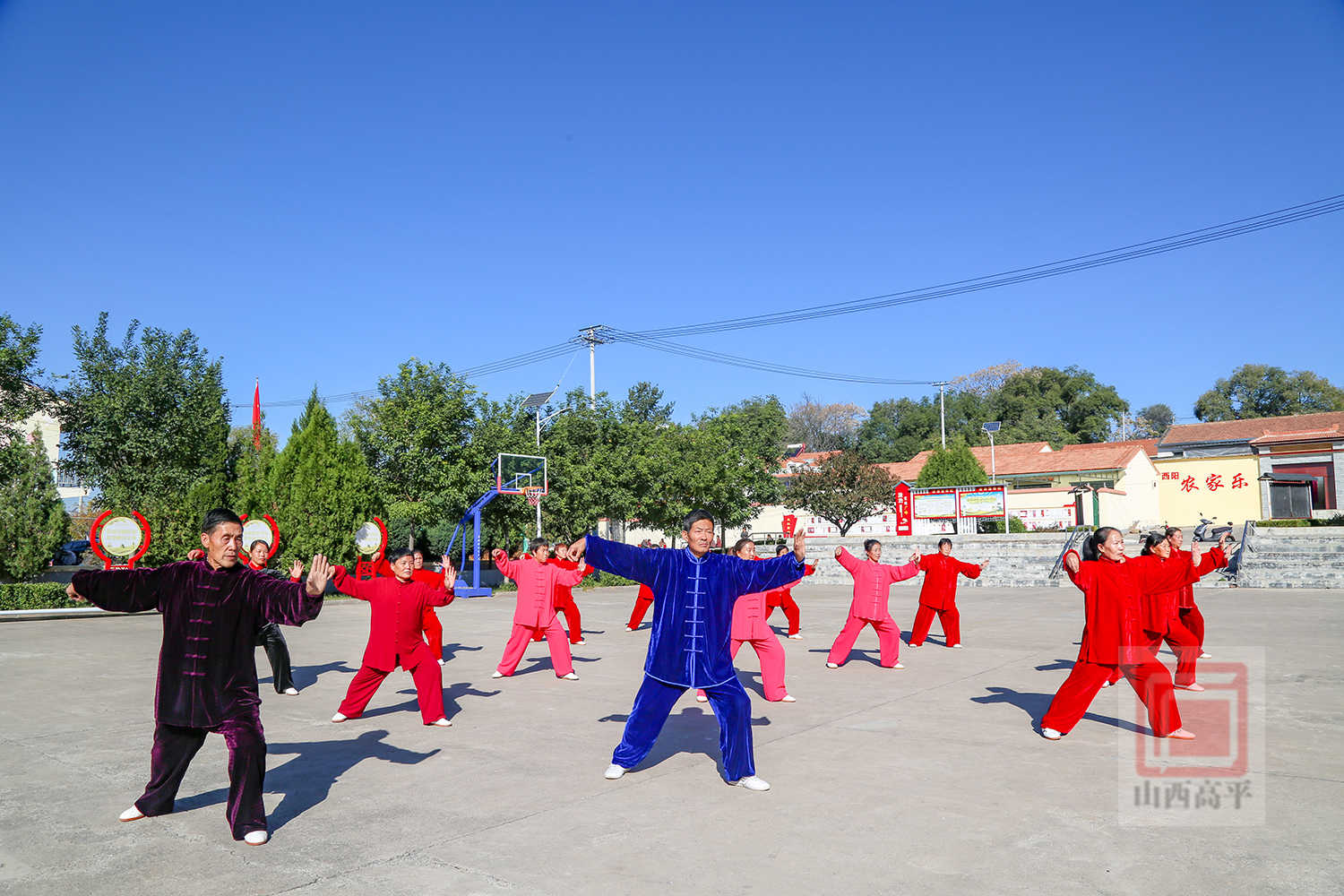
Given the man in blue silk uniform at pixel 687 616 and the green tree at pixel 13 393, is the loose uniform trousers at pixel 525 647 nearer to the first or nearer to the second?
the man in blue silk uniform at pixel 687 616

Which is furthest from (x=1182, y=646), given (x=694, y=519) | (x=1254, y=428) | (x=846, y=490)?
(x=1254, y=428)

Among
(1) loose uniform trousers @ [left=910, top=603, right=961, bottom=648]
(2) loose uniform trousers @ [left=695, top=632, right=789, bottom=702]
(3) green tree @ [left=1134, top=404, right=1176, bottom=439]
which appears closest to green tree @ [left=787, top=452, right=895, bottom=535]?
(1) loose uniform trousers @ [left=910, top=603, right=961, bottom=648]

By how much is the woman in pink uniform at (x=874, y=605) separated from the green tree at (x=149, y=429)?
61.7 feet

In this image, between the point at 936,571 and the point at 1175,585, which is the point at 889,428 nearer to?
the point at 936,571

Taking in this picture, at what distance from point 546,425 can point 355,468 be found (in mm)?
6845

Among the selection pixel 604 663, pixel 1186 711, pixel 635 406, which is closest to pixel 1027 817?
pixel 1186 711

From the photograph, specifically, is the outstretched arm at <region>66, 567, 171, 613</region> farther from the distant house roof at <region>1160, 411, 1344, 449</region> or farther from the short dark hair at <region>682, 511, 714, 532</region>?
the distant house roof at <region>1160, 411, 1344, 449</region>

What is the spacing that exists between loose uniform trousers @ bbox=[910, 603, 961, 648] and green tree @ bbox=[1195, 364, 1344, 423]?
61740 millimetres

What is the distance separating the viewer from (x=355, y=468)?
25.8 meters

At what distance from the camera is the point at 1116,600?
655 centimetres

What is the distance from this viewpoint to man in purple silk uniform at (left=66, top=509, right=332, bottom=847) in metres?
4.74

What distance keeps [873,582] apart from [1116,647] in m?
3.82

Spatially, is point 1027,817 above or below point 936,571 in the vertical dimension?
below

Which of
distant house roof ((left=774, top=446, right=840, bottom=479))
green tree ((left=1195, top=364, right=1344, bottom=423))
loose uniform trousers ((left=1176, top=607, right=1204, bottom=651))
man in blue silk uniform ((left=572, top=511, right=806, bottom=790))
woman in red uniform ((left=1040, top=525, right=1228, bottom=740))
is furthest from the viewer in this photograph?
A: green tree ((left=1195, top=364, right=1344, bottom=423))
